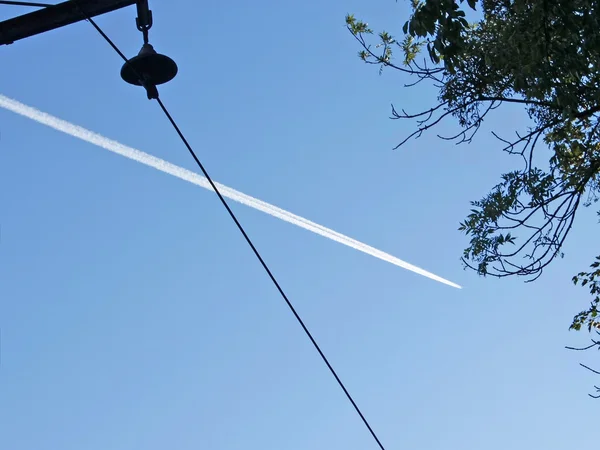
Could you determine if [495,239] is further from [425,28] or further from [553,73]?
[425,28]

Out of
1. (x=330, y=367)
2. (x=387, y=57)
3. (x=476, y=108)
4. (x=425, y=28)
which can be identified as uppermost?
(x=387, y=57)

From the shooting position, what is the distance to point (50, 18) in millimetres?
5648

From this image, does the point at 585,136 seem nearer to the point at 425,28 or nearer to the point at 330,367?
the point at 425,28

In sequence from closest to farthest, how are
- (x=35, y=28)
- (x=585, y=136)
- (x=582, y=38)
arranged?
(x=35, y=28) → (x=582, y=38) → (x=585, y=136)

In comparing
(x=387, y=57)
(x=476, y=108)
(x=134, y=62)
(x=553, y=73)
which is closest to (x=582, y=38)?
(x=553, y=73)

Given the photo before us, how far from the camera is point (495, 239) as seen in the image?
10.8m

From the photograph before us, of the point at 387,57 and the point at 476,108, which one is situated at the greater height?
the point at 387,57

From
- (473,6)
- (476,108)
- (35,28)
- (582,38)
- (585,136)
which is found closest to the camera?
(35,28)

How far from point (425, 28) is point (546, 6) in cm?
120

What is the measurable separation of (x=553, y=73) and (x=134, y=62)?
16.3ft

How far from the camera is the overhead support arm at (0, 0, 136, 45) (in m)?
5.59

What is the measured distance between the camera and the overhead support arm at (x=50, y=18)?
220 inches

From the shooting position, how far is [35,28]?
564 cm

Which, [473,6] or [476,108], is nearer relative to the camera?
[473,6]
